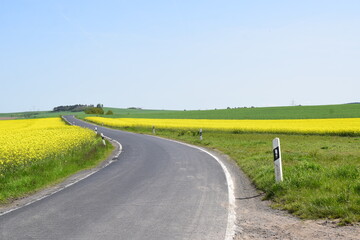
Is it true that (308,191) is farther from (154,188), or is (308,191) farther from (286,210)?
(154,188)

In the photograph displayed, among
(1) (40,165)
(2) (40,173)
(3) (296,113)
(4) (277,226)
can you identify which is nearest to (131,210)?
(4) (277,226)

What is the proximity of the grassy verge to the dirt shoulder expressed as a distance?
19.5ft

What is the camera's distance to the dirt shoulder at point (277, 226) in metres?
5.30

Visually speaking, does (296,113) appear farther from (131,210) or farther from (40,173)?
(131,210)

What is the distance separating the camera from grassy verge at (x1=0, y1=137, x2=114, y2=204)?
32.9 feet

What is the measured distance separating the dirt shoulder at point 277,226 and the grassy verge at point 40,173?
596 centimetres

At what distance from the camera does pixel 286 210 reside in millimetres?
6984

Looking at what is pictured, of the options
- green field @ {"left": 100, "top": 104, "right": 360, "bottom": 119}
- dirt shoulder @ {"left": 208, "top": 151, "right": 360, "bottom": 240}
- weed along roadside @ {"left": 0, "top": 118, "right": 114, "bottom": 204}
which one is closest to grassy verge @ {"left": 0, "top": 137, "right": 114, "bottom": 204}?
weed along roadside @ {"left": 0, "top": 118, "right": 114, "bottom": 204}

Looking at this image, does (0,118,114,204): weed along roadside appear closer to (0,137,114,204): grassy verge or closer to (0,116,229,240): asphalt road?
(0,137,114,204): grassy verge

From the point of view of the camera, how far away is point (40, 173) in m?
12.0

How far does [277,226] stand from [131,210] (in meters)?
2.81

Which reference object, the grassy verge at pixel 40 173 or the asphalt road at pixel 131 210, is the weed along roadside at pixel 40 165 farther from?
the asphalt road at pixel 131 210

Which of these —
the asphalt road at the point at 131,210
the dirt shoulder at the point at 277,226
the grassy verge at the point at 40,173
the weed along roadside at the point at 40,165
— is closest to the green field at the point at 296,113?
the weed along roadside at the point at 40,165

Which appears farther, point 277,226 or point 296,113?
point 296,113
